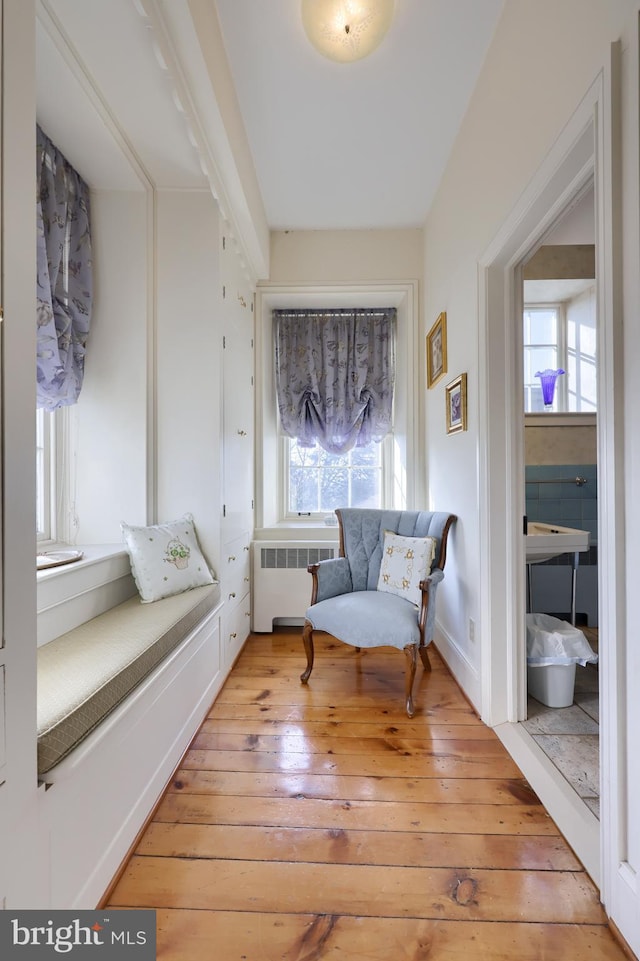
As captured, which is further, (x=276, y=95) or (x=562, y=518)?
(x=562, y=518)

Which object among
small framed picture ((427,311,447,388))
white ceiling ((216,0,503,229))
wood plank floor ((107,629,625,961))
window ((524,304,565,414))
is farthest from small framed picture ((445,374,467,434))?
wood plank floor ((107,629,625,961))

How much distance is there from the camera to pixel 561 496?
3.05 m

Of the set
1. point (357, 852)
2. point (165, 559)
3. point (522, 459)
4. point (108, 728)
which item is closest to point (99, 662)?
point (108, 728)

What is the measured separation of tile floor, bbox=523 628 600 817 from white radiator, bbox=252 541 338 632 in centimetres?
153

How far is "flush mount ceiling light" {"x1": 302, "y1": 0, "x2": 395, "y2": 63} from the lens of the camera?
62.1 inches

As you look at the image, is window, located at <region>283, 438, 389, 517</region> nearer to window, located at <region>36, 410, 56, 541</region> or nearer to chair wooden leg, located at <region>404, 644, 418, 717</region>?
chair wooden leg, located at <region>404, 644, 418, 717</region>

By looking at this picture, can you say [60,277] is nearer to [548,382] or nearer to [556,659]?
[556,659]

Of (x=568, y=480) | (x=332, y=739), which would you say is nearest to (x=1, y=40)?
(x=332, y=739)

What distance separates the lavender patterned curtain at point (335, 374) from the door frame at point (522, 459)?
146 centimetres

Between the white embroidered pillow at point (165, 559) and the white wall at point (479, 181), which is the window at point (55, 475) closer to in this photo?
the white embroidered pillow at point (165, 559)

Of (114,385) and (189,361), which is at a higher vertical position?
(189,361)

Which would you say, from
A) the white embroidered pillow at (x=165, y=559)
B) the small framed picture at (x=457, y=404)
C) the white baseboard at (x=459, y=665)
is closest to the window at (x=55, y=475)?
the white embroidered pillow at (x=165, y=559)

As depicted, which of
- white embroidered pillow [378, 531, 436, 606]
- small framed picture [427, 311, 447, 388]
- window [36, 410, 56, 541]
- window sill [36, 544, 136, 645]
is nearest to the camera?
window sill [36, 544, 136, 645]

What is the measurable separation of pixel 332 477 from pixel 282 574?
36.6 inches
